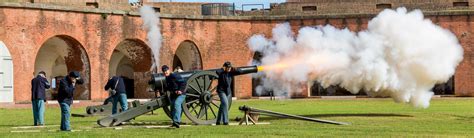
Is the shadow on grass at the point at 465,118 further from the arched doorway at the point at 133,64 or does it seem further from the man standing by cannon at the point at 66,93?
the arched doorway at the point at 133,64

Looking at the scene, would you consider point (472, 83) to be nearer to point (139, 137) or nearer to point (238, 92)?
point (238, 92)

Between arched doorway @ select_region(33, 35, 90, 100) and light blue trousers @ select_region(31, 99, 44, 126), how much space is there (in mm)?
12876

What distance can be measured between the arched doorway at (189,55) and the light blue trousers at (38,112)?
55.9ft

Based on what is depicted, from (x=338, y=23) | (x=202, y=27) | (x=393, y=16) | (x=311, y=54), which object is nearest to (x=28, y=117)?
(x=311, y=54)

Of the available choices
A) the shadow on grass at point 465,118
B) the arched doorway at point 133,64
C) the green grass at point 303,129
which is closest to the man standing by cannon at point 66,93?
the green grass at point 303,129

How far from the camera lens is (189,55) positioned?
35.4 metres

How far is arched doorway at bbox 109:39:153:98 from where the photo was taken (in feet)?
111

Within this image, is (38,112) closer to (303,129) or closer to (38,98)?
(38,98)

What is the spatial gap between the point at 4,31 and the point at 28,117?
786cm

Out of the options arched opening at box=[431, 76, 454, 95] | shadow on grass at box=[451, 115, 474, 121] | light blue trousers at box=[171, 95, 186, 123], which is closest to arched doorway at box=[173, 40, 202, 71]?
arched opening at box=[431, 76, 454, 95]

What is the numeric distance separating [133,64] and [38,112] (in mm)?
17578

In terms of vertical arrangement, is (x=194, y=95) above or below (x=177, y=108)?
above

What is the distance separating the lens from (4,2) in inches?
1096

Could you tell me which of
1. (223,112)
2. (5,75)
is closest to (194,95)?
(223,112)
